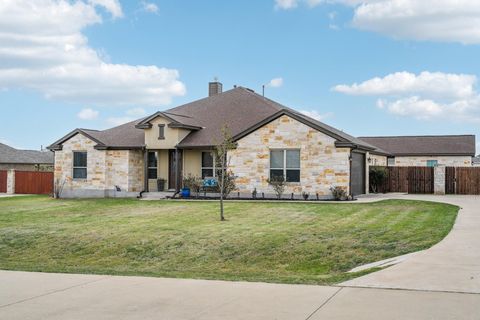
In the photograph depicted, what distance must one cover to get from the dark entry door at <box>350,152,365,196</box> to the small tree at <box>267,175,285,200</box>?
4049 mm

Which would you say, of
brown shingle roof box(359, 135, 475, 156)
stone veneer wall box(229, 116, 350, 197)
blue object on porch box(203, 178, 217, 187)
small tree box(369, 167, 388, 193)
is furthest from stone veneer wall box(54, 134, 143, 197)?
brown shingle roof box(359, 135, 475, 156)

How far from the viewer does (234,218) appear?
22.0 meters

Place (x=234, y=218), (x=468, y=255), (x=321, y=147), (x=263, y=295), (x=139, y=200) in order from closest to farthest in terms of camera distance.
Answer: (x=263, y=295) → (x=468, y=255) → (x=234, y=218) → (x=321, y=147) → (x=139, y=200)

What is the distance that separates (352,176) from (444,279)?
20633mm

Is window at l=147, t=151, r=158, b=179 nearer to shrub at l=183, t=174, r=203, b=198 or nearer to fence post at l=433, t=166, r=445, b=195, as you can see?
shrub at l=183, t=174, r=203, b=198

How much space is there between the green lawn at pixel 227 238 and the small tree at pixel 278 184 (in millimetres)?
2533

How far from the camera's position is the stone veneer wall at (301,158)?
2794 centimetres

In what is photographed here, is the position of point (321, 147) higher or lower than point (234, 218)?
higher

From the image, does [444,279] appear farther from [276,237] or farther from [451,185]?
[451,185]

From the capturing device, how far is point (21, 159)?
194 feet

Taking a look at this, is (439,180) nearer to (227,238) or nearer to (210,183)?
(210,183)

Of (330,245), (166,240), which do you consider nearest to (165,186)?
(166,240)

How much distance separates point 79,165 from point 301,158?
13.4 metres

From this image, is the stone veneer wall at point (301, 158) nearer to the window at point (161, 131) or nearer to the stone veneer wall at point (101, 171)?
the window at point (161, 131)
